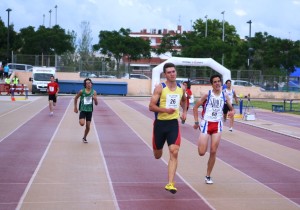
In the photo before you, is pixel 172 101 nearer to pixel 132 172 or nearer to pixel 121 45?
pixel 132 172

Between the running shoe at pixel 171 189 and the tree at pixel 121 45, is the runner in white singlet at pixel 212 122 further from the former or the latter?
the tree at pixel 121 45

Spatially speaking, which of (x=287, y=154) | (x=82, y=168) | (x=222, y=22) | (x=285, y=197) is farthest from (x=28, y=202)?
(x=222, y=22)

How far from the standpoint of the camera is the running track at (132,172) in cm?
812

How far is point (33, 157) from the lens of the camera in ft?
40.2

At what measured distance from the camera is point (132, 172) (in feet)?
34.7

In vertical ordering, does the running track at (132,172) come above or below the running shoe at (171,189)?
below

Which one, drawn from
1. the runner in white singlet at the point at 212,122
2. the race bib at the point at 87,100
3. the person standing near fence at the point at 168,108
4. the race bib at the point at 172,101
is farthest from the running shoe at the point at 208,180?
the race bib at the point at 87,100

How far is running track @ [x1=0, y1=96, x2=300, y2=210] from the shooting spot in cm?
812

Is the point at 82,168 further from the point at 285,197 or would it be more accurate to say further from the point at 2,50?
the point at 2,50

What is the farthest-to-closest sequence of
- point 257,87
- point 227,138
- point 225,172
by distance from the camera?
point 257,87, point 227,138, point 225,172

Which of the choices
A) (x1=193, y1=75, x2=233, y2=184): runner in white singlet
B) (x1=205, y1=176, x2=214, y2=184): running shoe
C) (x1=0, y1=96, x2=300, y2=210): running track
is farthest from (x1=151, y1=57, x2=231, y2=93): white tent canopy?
(x1=205, y1=176, x2=214, y2=184): running shoe

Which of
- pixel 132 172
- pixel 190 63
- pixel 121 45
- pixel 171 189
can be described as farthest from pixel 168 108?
pixel 121 45

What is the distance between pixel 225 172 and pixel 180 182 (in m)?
1.52

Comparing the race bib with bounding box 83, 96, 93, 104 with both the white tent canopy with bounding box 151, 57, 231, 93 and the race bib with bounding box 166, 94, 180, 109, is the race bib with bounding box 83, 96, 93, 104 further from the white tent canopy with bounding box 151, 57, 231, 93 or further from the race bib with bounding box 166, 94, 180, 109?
the white tent canopy with bounding box 151, 57, 231, 93
